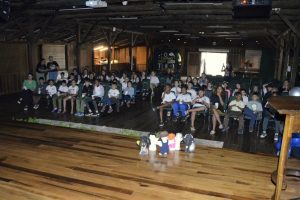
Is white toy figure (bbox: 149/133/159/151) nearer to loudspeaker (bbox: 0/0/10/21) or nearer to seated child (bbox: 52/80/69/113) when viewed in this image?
loudspeaker (bbox: 0/0/10/21)

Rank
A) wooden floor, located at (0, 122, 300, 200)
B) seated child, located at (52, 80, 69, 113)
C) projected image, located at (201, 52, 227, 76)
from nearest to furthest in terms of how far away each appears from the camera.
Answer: wooden floor, located at (0, 122, 300, 200)
seated child, located at (52, 80, 69, 113)
projected image, located at (201, 52, 227, 76)

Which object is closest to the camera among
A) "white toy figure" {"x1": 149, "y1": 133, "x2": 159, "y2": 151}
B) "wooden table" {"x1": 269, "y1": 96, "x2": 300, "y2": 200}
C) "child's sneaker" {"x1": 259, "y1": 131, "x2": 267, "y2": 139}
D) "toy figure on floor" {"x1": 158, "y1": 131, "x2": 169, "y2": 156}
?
"wooden table" {"x1": 269, "y1": 96, "x2": 300, "y2": 200}

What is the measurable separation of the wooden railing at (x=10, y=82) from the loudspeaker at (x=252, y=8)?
10.6 m

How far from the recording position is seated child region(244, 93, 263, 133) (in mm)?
7656

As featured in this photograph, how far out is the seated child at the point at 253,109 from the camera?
7.66 meters

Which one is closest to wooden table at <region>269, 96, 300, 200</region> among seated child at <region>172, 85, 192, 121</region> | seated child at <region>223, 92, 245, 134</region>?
seated child at <region>223, 92, 245, 134</region>

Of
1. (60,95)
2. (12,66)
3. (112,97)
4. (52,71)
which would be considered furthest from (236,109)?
(12,66)

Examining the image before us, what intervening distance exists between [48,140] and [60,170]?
1.60 meters

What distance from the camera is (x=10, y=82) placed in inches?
513

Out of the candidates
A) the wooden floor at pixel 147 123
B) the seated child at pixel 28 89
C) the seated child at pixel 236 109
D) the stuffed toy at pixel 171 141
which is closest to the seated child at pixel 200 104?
the wooden floor at pixel 147 123

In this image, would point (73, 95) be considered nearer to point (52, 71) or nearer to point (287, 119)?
A: point (52, 71)

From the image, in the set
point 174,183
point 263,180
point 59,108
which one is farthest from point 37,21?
point 263,180

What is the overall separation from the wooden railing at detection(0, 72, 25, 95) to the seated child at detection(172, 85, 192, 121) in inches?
334

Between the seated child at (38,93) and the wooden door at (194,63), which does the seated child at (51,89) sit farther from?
the wooden door at (194,63)
